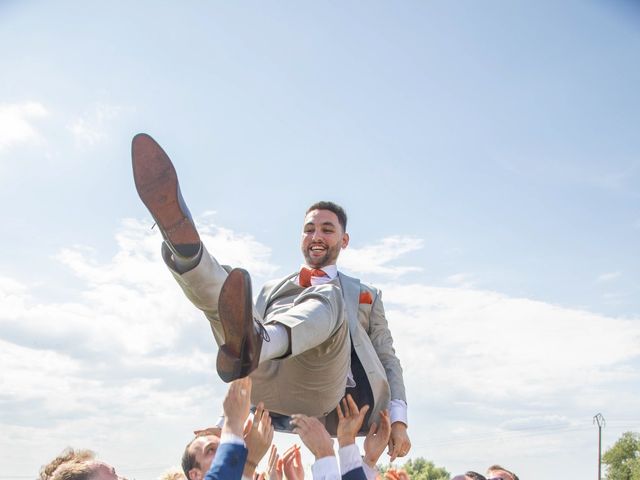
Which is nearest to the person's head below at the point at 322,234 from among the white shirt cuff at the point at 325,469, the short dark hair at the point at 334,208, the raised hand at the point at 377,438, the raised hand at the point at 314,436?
the short dark hair at the point at 334,208

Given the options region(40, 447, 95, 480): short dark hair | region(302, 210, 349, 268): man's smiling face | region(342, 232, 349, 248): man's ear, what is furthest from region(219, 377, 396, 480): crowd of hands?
region(342, 232, 349, 248): man's ear

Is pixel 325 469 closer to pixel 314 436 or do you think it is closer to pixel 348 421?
pixel 314 436

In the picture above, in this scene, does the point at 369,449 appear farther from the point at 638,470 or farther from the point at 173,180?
the point at 638,470

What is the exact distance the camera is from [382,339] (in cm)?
488

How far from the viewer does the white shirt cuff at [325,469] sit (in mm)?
3473

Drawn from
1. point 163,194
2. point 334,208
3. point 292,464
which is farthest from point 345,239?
point 163,194

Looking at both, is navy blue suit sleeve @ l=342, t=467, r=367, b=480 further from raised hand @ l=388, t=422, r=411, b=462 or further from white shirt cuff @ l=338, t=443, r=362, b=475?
raised hand @ l=388, t=422, r=411, b=462

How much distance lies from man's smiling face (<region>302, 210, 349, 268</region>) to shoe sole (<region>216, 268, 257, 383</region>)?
5.74 ft

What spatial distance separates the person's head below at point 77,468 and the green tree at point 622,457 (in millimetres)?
46396

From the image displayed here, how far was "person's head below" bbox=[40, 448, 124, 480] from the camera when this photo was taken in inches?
130

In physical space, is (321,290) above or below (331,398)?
above

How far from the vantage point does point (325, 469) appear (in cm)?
352

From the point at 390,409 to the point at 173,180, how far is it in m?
2.32

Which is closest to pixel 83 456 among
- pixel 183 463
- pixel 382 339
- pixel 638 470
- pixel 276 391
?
pixel 183 463
